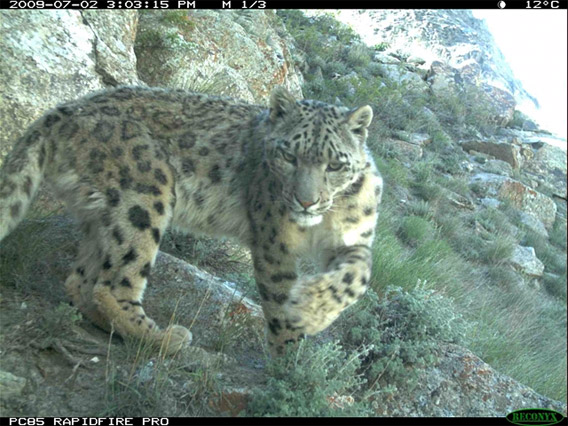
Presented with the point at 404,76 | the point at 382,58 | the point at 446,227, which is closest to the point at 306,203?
the point at 446,227

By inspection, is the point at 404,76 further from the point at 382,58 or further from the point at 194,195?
the point at 194,195

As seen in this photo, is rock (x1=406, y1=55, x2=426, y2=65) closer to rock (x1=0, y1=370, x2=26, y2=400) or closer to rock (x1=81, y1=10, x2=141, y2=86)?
rock (x1=81, y1=10, x2=141, y2=86)

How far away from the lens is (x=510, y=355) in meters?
7.49

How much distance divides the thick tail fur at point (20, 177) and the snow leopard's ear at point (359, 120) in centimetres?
249

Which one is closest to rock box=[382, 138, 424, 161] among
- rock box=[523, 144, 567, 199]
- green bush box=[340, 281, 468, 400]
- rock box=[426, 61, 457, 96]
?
rock box=[426, 61, 457, 96]

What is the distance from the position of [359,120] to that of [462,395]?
2353mm

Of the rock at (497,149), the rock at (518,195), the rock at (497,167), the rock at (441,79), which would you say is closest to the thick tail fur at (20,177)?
the rock at (518,195)

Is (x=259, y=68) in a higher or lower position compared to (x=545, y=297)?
higher

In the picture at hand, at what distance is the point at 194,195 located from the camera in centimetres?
525

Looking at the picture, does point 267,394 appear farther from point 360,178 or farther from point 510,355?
point 510,355

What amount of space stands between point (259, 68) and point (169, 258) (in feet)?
24.0

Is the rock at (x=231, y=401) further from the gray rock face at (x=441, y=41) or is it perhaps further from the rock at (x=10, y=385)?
the gray rock face at (x=441, y=41)

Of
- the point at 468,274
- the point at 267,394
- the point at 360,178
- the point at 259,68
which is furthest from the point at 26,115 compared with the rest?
the point at 468,274

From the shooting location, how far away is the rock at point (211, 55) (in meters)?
9.91
